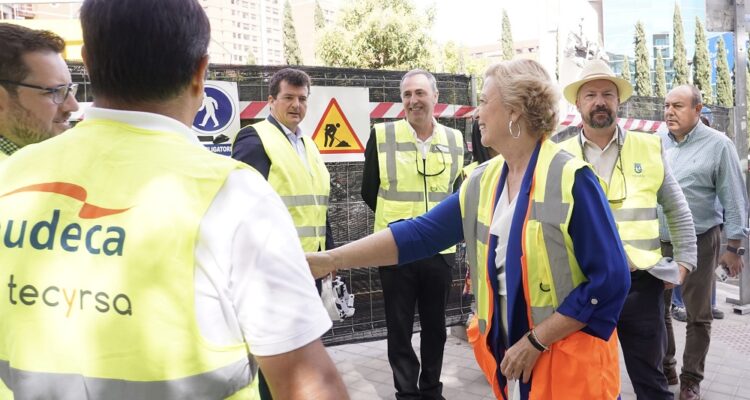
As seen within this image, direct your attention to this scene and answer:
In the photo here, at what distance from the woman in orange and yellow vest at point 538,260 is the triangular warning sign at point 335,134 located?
9.12 ft

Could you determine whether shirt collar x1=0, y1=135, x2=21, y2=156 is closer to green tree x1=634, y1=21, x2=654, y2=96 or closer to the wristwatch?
the wristwatch

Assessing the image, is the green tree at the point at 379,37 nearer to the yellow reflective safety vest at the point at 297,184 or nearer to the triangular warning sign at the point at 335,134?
the triangular warning sign at the point at 335,134

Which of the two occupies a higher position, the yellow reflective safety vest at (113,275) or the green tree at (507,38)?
the green tree at (507,38)

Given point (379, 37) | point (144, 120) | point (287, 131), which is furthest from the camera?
point (379, 37)

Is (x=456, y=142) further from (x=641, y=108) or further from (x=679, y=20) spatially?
(x=679, y=20)

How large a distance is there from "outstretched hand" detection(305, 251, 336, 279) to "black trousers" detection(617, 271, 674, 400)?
2.04 meters

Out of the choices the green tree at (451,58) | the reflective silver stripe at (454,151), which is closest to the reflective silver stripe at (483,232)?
the reflective silver stripe at (454,151)

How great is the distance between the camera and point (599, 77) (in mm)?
3855

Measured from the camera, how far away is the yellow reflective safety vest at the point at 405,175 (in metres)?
4.66

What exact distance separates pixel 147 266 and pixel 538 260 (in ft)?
5.41

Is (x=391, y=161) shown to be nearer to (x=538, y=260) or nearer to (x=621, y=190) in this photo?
A: (x=621, y=190)

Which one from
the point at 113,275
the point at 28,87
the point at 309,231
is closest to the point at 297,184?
the point at 309,231

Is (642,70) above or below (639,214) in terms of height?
above

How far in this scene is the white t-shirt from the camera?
3.70ft
